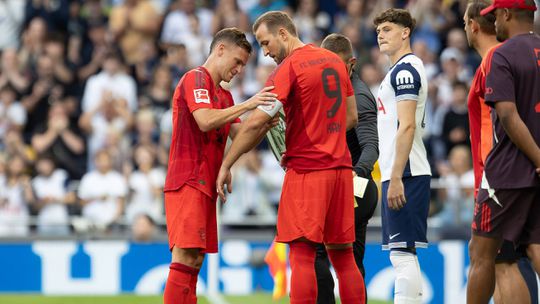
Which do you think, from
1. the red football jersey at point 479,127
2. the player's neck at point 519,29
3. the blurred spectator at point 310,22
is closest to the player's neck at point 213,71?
the red football jersey at point 479,127

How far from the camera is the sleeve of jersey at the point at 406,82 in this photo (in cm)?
820

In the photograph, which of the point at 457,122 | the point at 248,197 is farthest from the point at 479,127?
the point at 457,122

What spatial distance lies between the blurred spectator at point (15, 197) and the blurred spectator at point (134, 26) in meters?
3.33

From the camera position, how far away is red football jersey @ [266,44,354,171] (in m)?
7.56

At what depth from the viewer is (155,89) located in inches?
647

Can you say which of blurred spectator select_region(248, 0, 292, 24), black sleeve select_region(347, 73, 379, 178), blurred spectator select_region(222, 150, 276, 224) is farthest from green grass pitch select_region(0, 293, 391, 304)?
blurred spectator select_region(248, 0, 292, 24)

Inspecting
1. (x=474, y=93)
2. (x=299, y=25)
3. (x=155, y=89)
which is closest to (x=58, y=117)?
(x=155, y=89)

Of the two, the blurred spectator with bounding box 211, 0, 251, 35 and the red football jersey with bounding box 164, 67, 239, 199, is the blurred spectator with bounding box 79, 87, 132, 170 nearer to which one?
the blurred spectator with bounding box 211, 0, 251, 35

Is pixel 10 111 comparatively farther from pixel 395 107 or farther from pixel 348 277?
pixel 348 277

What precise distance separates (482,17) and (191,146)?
2.37 m

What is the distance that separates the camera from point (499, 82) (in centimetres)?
711

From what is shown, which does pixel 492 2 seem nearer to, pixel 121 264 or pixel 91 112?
pixel 121 264

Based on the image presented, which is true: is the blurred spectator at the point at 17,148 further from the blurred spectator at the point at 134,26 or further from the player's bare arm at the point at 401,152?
the player's bare arm at the point at 401,152

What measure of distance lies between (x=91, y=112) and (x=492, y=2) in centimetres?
963
